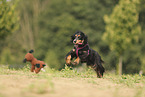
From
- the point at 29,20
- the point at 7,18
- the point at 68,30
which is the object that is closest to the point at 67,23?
the point at 68,30

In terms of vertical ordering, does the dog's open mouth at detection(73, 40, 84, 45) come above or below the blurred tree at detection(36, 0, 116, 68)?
below

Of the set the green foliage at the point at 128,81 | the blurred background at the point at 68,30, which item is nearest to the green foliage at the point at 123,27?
the blurred background at the point at 68,30

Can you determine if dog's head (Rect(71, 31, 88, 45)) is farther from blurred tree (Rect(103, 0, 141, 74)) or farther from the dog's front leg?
blurred tree (Rect(103, 0, 141, 74))

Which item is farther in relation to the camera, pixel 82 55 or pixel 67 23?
pixel 67 23

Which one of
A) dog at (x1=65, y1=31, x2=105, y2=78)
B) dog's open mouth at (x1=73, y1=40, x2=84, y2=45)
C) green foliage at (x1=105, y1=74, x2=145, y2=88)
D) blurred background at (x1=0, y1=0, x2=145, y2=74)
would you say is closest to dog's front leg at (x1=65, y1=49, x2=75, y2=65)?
dog at (x1=65, y1=31, x2=105, y2=78)

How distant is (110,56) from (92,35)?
3974 millimetres

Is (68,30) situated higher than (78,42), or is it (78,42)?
(68,30)

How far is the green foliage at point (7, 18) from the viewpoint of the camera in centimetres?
1864

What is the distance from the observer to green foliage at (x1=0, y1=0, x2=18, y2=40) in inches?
734

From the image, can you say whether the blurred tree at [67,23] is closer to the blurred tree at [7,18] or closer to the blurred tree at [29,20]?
the blurred tree at [29,20]

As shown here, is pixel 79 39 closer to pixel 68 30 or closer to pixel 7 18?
pixel 7 18

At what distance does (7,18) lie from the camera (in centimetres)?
1931

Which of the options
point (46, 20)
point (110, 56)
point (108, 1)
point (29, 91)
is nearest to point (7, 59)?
point (46, 20)

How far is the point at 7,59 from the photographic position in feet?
120
